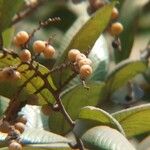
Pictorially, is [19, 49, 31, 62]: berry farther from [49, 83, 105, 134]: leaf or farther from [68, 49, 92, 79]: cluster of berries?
[49, 83, 105, 134]: leaf

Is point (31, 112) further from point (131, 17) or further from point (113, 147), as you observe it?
point (131, 17)

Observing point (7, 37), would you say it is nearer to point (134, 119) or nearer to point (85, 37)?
point (85, 37)

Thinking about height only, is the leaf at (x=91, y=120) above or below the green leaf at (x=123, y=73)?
above

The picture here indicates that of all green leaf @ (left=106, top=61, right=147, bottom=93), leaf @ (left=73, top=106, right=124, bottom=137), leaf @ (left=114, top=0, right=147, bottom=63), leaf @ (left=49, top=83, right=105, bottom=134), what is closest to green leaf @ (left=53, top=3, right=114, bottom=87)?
leaf @ (left=49, top=83, right=105, bottom=134)

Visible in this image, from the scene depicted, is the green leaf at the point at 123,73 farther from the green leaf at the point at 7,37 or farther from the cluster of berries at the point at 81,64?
the cluster of berries at the point at 81,64

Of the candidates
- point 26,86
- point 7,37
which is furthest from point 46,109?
point 7,37

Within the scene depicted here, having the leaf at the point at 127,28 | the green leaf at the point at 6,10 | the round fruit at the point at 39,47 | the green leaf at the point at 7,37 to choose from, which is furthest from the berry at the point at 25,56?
the leaf at the point at 127,28
